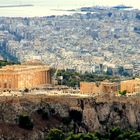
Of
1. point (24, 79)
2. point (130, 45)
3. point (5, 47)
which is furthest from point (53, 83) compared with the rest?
point (130, 45)

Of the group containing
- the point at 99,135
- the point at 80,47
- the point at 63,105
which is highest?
the point at 63,105

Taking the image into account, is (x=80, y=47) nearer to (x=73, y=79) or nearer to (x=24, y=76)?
(x=73, y=79)

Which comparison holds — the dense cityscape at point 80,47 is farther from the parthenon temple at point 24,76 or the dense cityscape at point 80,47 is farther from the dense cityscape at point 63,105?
the parthenon temple at point 24,76

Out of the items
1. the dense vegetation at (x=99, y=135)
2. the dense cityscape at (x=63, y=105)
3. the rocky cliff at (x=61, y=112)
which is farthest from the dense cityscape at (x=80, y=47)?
the dense vegetation at (x=99, y=135)

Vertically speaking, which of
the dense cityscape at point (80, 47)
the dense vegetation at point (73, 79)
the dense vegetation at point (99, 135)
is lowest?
the dense cityscape at point (80, 47)

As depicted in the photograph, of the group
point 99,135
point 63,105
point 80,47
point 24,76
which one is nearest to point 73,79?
point 24,76

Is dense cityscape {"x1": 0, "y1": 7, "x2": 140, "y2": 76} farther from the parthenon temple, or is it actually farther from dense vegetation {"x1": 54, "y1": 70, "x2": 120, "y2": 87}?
the parthenon temple
